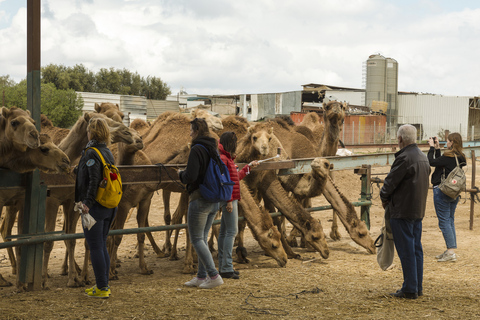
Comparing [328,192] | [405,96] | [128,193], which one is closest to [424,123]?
[405,96]

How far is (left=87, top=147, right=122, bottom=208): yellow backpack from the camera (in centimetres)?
530

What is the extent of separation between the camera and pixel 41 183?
6.00m

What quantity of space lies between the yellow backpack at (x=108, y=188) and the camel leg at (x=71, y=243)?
6.44 feet

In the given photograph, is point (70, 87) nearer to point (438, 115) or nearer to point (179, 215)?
point (438, 115)

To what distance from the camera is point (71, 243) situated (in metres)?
7.05

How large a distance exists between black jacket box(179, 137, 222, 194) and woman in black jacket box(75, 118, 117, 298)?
87 centimetres

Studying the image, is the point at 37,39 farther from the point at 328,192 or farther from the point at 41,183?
the point at 328,192

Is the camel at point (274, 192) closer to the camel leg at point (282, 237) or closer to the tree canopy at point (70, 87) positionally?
the camel leg at point (282, 237)

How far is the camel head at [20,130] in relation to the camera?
551cm

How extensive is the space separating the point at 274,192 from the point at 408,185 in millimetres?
3264

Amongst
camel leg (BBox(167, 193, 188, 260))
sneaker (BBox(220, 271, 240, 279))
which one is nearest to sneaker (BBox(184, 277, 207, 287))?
sneaker (BBox(220, 271, 240, 279))

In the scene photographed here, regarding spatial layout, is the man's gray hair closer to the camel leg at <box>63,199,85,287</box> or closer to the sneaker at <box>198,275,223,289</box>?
the sneaker at <box>198,275,223,289</box>

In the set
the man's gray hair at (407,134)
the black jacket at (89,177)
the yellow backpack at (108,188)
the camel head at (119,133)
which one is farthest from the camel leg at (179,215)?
the man's gray hair at (407,134)

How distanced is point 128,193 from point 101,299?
2.70m
